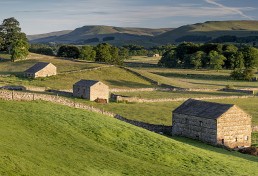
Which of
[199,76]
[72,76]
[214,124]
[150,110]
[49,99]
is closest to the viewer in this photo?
[49,99]

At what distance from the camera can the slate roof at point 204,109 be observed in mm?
54841

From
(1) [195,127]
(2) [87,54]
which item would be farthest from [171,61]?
(1) [195,127]

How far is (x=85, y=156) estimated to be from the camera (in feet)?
105

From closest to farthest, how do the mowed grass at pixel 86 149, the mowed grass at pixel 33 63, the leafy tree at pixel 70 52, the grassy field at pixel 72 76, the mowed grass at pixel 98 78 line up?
the mowed grass at pixel 86 149 → the mowed grass at pixel 98 78 → the grassy field at pixel 72 76 → the mowed grass at pixel 33 63 → the leafy tree at pixel 70 52

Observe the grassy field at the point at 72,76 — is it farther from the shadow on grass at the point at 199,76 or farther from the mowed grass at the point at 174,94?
the shadow on grass at the point at 199,76

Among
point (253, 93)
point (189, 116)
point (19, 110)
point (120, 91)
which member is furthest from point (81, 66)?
point (19, 110)

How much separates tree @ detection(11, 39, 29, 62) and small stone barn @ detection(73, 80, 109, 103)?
55.3m

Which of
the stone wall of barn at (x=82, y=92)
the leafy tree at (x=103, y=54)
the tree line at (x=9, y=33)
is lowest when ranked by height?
the stone wall of barn at (x=82, y=92)

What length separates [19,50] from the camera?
443 feet

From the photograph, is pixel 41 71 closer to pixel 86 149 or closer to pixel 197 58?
pixel 197 58

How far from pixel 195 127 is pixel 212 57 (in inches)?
4415

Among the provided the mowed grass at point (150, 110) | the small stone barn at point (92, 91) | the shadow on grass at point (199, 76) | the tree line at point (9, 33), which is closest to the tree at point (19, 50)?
the tree line at point (9, 33)

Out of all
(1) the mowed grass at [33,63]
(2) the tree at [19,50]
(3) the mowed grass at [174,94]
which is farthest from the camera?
(2) the tree at [19,50]

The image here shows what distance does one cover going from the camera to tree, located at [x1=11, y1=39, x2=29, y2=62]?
13362 centimetres
